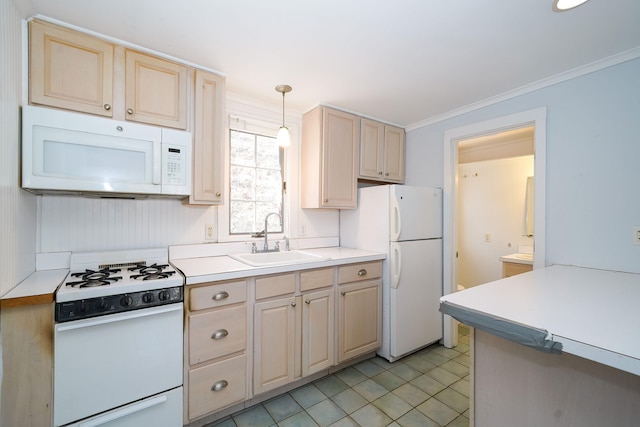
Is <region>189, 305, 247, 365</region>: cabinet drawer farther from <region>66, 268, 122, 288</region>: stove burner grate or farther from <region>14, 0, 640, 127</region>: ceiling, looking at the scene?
<region>14, 0, 640, 127</region>: ceiling

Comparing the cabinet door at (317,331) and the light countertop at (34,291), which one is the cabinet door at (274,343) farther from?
the light countertop at (34,291)

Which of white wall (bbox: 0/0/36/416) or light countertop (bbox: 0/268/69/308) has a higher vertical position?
white wall (bbox: 0/0/36/416)

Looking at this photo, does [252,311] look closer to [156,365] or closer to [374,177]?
[156,365]

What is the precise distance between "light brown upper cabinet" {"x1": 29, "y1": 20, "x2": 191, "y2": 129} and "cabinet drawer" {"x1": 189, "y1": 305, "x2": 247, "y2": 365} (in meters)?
1.22

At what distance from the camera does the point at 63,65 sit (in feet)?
4.77

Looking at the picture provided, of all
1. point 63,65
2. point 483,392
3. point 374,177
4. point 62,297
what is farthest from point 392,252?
point 63,65

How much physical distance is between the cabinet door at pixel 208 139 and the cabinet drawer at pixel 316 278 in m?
0.82

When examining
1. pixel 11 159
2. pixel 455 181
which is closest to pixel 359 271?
pixel 455 181

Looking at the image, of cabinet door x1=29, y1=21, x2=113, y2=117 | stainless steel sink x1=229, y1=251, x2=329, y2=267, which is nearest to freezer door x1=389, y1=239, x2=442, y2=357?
stainless steel sink x1=229, y1=251, x2=329, y2=267

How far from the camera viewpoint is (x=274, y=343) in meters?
1.83

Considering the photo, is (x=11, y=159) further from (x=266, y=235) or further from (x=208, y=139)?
(x=266, y=235)

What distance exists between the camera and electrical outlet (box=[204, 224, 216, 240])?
2.16 meters

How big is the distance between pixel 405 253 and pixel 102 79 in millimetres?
2465

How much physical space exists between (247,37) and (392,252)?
1.91 m
